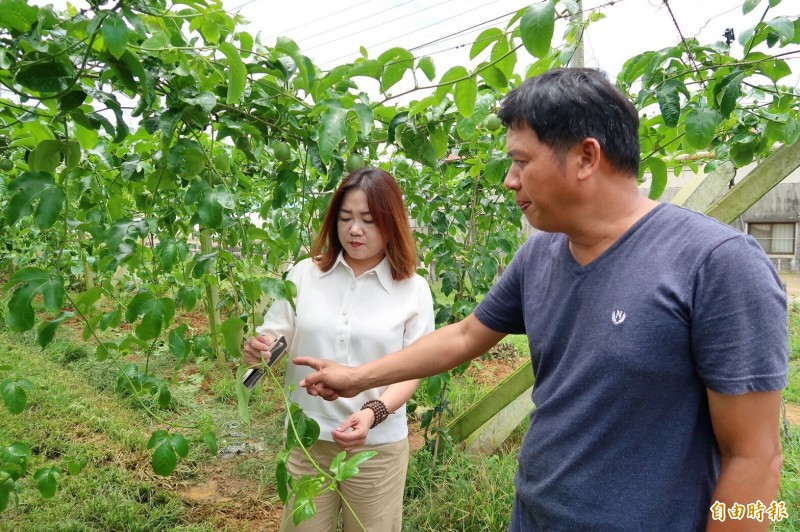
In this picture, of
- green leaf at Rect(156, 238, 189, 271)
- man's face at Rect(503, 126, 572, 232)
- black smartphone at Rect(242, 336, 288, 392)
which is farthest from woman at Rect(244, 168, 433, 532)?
man's face at Rect(503, 126, 572, 232)

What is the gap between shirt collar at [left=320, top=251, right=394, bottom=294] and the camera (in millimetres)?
1613

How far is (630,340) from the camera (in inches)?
34.9

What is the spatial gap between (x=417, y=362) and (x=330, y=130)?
0.58 m

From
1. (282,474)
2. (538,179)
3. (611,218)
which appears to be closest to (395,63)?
(538,179)

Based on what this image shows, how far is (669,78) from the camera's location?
118cm

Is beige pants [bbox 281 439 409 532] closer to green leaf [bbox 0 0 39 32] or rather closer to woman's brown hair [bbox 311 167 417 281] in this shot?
woman's brown hair [bbox 311 167 417 281]

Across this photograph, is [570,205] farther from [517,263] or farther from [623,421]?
[623,421]

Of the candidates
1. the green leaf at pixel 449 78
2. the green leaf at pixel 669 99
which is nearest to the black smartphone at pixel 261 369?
the green leaf at pixel 449 78

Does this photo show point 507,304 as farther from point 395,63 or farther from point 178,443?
point 178,443

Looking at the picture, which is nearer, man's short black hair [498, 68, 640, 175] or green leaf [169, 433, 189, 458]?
man's short black hair [498, 68, 640, 175]

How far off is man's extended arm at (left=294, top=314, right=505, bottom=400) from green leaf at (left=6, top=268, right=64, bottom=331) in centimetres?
54

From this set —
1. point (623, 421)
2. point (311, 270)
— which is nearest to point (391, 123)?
point (311, 270)

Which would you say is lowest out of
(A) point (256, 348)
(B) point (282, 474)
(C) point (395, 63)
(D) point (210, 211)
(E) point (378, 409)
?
(E) point (378, 409)

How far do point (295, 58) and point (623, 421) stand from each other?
3.05ft
